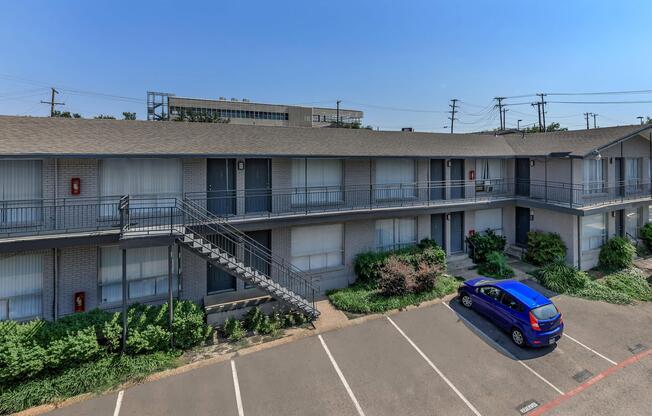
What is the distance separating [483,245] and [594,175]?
25.0 ft

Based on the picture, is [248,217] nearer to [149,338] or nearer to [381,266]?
[149,338]

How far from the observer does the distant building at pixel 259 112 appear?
3423 inches

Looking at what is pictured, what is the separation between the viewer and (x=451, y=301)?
14.5 metres

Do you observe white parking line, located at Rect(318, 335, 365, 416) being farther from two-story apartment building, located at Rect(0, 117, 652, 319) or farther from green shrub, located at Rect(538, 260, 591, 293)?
green shrub, located at Rect(538, 260, 591, 293)

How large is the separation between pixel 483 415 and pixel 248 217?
32.1 feet

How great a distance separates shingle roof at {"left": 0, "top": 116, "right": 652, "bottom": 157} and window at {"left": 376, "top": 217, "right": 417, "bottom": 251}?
Answer: 11.3 ft

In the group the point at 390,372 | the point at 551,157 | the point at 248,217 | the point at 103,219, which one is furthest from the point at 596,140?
the point at 103,219

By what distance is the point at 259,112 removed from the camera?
3733 inches

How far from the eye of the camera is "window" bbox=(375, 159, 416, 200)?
56.6 ft

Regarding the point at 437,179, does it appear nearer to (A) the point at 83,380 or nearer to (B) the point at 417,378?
(B) the point at 417,378

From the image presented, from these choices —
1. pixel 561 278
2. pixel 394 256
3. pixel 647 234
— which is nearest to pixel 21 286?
pixel 394 256

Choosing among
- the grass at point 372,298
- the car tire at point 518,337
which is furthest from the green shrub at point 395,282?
the car tire at point 518,337

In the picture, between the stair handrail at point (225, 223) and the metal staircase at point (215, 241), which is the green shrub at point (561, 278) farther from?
the stair handrail at point (225, 223)

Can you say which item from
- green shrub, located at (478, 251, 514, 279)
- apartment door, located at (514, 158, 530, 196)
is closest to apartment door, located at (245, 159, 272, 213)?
green shrub, located at (478, 251, 514, 279)
